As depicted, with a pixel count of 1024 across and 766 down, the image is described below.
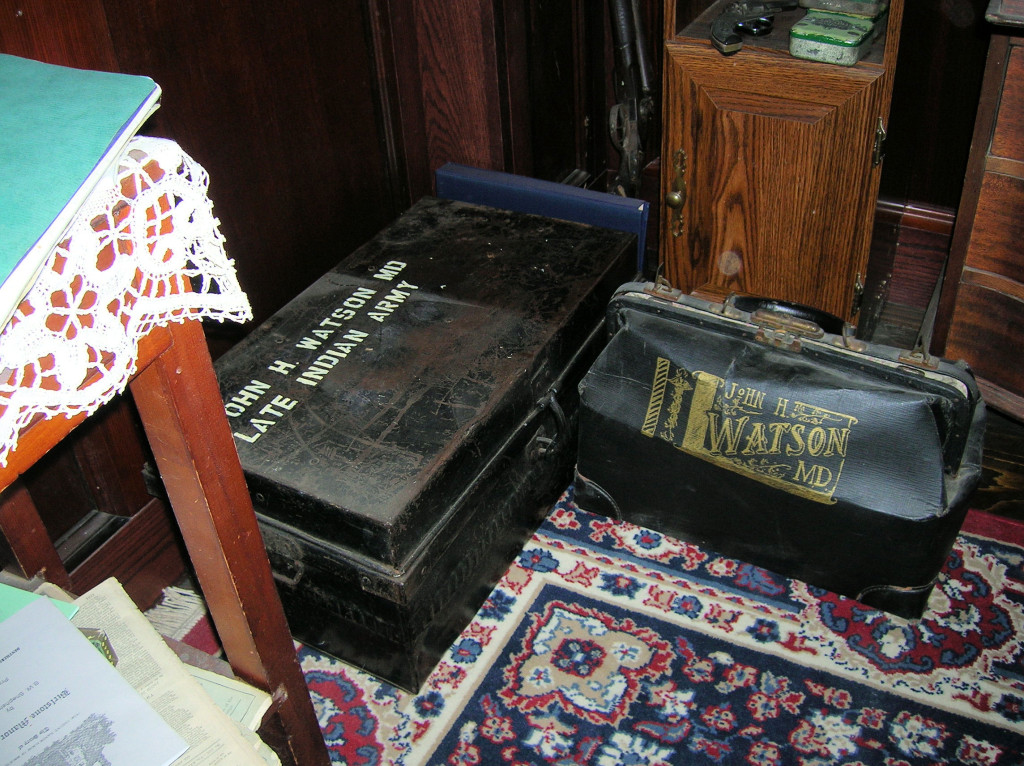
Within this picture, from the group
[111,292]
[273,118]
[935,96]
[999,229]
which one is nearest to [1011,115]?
[999,229]

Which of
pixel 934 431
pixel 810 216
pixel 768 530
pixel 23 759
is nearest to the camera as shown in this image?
pixel 23 759

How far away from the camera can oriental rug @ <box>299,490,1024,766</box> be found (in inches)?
46.6

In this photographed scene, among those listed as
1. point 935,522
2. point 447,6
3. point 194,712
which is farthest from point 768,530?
point 447,6

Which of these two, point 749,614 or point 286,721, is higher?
point 286,721

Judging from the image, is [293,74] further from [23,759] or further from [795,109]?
[23,759]

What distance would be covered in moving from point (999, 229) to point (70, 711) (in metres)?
1.33

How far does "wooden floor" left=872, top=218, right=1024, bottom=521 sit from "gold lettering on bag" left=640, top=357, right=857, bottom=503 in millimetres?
475

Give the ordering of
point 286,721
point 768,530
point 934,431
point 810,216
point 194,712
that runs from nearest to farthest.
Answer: point 194,712 < point 286,721 < point 934,431 < point 768,530 < point 810,216

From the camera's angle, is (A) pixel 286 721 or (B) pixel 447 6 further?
(B) pixel 447 6

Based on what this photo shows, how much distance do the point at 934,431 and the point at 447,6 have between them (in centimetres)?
112

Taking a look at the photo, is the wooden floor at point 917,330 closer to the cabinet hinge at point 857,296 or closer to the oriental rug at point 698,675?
the oriental rug at point 698,675

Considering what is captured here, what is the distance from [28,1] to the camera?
3.24 ft

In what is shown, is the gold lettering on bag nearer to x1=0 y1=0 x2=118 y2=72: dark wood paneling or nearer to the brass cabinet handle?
the brass cabinet handle

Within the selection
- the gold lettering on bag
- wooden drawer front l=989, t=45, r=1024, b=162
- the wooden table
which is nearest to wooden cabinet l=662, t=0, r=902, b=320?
wooden drawer front l=989, t=45, r=1024, b=162
